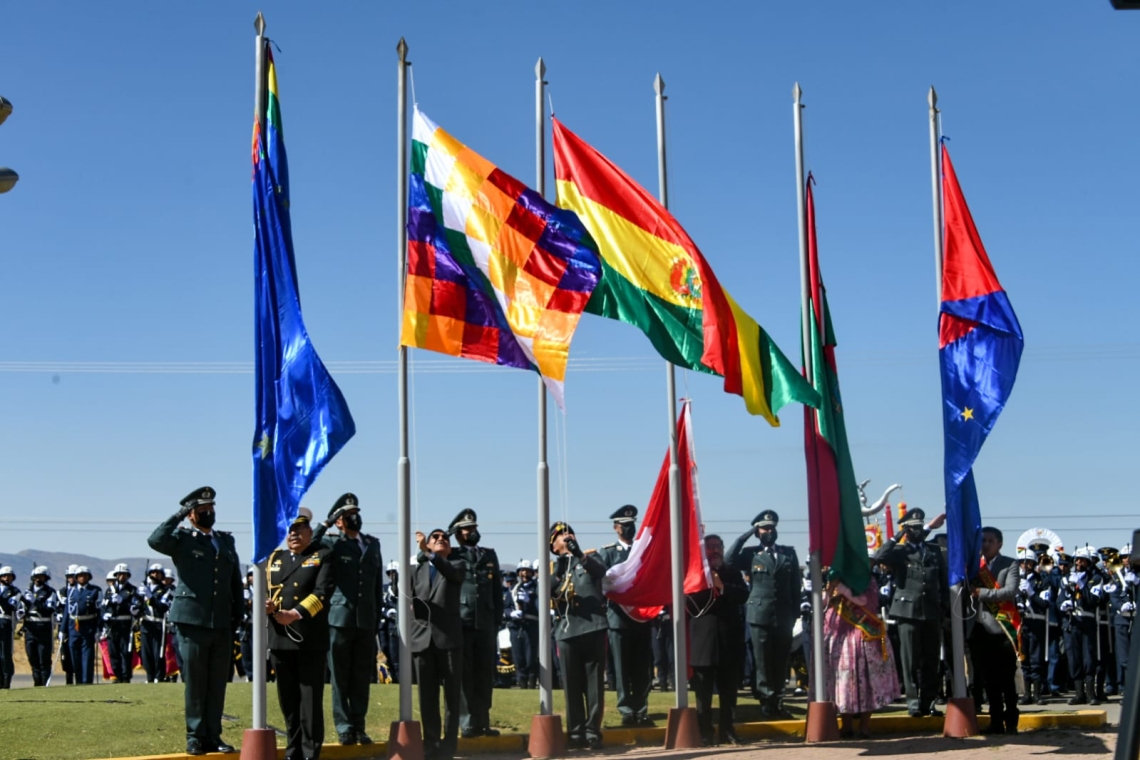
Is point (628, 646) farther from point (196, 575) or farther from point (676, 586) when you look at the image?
point (196, 575)

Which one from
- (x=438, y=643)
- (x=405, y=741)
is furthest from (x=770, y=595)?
(x=405, y=741)

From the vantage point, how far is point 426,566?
1388 cm

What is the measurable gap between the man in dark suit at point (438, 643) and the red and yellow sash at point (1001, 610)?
17.7 ft

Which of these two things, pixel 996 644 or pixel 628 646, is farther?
pixel 628 646

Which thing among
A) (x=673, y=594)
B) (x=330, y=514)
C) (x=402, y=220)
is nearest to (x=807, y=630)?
(x=673, y=594)

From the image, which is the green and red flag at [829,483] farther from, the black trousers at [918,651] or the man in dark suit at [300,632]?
the man in dark suit at [300,632]

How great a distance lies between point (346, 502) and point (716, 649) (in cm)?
384

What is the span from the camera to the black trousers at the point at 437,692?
43.5 ft

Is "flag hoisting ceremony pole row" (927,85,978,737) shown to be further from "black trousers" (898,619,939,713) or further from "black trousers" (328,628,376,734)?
"black trousers" (328,628,376,734)

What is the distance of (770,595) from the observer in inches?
683

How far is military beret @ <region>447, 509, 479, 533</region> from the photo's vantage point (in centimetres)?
1472

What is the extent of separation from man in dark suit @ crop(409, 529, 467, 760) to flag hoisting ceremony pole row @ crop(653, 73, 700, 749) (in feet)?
6.34

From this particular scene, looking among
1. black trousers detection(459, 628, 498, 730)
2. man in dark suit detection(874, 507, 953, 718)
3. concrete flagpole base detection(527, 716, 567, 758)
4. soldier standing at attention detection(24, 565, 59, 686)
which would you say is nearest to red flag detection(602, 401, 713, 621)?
black trousers detection(459, 628, 498, 730)

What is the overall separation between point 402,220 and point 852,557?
5.45 m
